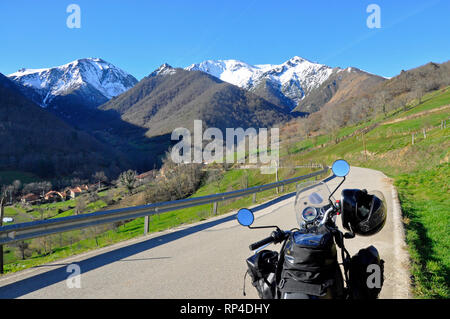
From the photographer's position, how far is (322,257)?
198cm

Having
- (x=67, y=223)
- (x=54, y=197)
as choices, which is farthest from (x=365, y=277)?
(x=54, y=197)

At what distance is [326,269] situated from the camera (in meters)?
2.01

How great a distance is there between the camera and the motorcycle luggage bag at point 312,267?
6.41 feet

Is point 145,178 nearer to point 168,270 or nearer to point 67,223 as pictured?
point 67,223

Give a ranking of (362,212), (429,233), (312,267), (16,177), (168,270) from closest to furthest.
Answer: (312,267), (362,212), (168,270), (429,233), (16,177)

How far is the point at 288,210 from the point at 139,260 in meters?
6.76

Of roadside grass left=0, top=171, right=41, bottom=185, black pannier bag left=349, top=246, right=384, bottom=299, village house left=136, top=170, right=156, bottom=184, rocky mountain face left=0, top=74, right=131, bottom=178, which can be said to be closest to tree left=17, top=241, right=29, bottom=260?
black pannier bag left=349, top=246, right=384, bottom=299

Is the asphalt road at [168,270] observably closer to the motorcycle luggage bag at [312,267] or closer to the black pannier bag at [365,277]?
the black pannier bag at [365,277]

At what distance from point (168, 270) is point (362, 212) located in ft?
11.6

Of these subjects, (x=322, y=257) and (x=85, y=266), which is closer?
(x=322, y=257)

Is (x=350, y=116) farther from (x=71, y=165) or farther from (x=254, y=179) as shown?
(x=71, y=165)

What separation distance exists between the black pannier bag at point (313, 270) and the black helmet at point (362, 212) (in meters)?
0.61

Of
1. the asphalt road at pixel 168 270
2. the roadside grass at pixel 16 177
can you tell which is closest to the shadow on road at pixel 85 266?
the asphalt road at pixel 168 270
